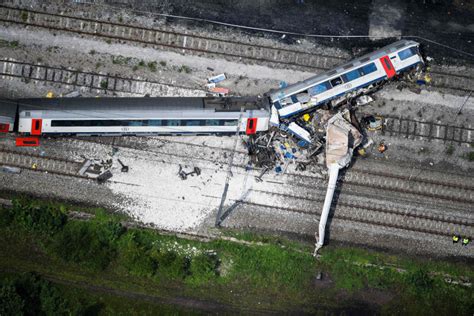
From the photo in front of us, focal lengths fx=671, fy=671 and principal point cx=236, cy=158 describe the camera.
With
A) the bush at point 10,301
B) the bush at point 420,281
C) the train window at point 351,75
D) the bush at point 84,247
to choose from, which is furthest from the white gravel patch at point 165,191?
the bush at point 420,281

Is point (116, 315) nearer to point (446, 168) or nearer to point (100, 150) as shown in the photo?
point (100, 150)

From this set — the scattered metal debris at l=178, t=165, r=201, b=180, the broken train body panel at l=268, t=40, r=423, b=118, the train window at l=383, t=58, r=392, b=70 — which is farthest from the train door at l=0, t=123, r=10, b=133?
the train window at l=383, t=58, r=392, b=70

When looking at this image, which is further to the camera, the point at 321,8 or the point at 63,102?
the point at 321,8

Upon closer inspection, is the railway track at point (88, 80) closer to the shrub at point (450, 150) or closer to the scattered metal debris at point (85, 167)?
the scattered metal debris at point (85, 167)

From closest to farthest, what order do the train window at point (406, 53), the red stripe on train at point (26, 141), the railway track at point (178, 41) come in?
1. the red stripe on train at point (26, 141)
2. the train window at point (406, 53)
3. the railway track at point (178, 41)

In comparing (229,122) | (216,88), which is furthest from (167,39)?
(229,122)

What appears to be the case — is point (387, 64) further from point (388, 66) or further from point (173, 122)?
point (173, 122)

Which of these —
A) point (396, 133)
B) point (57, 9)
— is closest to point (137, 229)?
point (57, 9)
